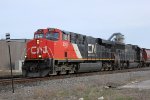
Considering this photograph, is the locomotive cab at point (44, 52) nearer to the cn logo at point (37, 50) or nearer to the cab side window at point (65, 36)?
the cn logo at point (37, 50)

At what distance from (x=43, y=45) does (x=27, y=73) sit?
2.35 meters

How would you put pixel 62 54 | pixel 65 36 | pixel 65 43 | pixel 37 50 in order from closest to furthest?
pixel 37 50 < pixel 62 54 < pixel 65 43 < pixel 65 36

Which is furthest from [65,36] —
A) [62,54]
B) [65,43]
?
[62,54]

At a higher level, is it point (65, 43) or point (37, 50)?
point (65, 43)

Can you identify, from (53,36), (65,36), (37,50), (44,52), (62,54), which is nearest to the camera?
(44,52)

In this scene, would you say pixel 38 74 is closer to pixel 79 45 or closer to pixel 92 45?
pixel 79 45

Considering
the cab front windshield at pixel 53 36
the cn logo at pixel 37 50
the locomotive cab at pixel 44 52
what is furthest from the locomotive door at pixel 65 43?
the cn logo at pixel 37 50

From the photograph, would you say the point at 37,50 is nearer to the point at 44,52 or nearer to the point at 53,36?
the point at 44,52

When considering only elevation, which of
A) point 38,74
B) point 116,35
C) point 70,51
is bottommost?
A: point 38,74

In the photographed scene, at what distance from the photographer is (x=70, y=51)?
28688 mm

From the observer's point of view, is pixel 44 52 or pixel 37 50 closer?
pixel 44 52

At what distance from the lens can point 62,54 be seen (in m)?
27.2

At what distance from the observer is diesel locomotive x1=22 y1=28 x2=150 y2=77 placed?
83.9 feet

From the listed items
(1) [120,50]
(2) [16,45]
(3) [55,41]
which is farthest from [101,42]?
(2) [16,45]
